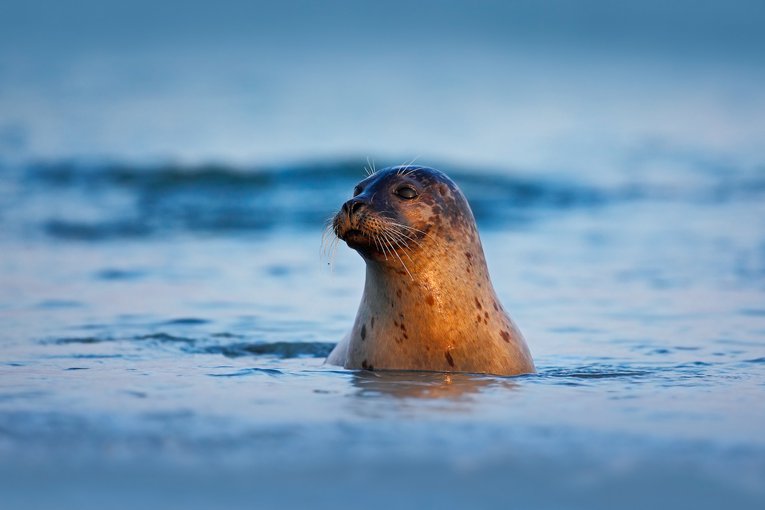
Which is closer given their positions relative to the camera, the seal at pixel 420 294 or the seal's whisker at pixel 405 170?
the seal at pixel 420 294

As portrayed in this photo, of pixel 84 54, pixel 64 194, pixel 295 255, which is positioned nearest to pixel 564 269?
pixel 295 255

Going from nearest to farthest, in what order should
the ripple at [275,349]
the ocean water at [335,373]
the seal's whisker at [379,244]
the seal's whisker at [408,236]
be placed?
the ocean water at [335,373] < the seal's whisker at [379,244] < the seal's whisker at [408,236] < the ripple at [275,349]

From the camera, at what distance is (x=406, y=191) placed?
680 cm

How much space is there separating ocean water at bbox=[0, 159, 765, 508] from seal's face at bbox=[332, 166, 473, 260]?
26.9 inches

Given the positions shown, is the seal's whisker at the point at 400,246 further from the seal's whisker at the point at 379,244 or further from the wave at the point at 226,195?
the wave at the point at 226,195

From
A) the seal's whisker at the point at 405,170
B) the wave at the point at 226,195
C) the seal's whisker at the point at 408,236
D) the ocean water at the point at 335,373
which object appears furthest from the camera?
the wave at the point at 226,195

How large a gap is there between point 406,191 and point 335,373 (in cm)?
100

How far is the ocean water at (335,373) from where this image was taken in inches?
174

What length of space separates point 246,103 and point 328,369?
95.1 ft

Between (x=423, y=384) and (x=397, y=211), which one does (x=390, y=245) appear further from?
(x=423, y=384)

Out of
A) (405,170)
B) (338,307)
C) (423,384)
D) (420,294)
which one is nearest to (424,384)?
(423,384)

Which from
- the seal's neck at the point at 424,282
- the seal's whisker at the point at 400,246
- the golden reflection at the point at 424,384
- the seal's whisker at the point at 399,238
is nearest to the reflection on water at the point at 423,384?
the golden reflection at the point at 424,384

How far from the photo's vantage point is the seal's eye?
22.3ft

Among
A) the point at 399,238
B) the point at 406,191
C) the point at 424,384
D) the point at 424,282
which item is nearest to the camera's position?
the point at 424,384
